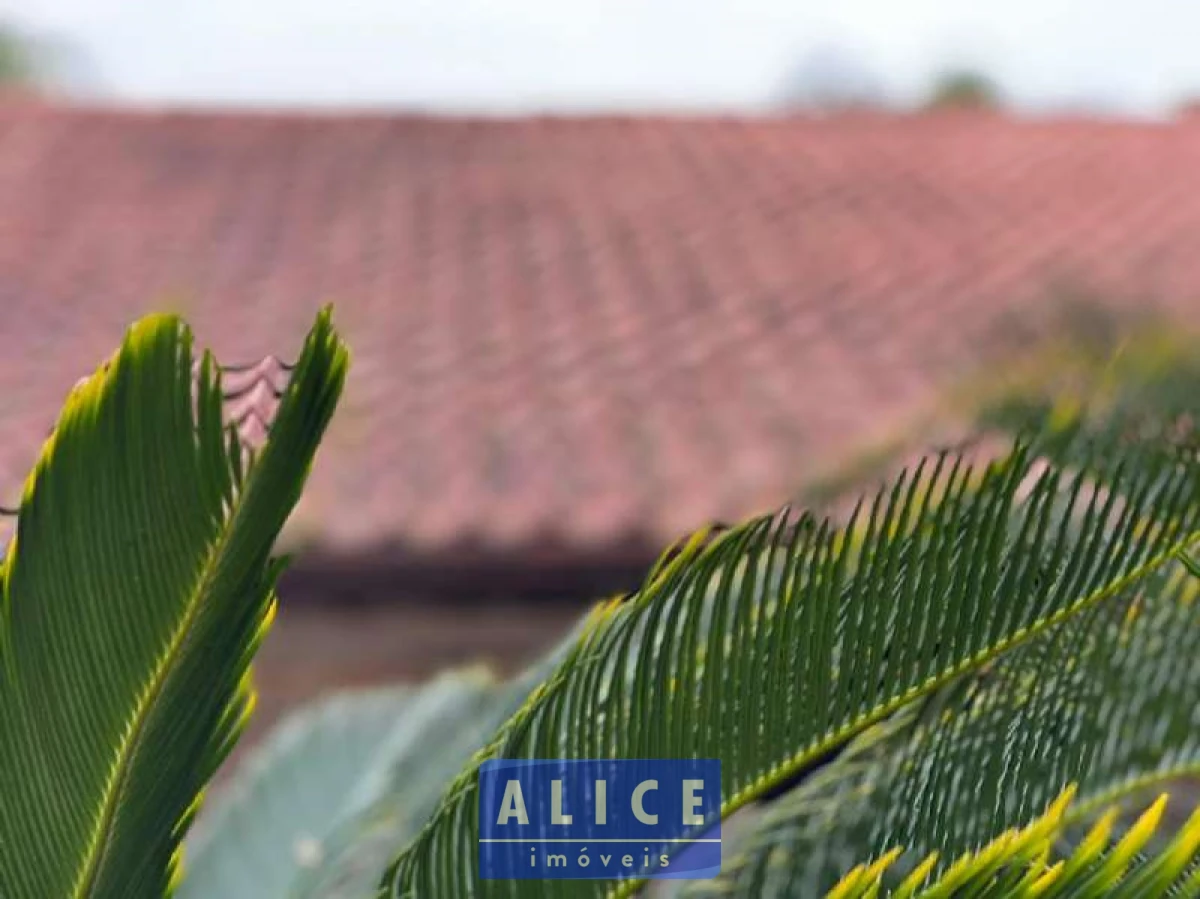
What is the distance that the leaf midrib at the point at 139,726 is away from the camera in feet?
3.67

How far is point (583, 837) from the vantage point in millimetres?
1218

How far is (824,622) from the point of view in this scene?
115 centimetres

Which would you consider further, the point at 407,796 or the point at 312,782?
the point at 312,782

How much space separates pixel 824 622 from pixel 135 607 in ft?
1.85

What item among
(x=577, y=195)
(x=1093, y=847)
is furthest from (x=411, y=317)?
(x=1093, y=847)

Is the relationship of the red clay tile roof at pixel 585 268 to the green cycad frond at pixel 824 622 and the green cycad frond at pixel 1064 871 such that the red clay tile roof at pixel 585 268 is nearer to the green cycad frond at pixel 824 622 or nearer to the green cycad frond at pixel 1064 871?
the green cycad frond at pixel 824 622

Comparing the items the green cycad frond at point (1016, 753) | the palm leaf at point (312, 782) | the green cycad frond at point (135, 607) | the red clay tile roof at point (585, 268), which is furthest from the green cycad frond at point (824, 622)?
the red clay tile roof at point (585, 268)

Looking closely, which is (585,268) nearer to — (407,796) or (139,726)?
(407,796)

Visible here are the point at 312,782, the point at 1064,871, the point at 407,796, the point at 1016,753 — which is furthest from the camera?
the point at 312,782

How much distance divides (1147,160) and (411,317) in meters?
4.28

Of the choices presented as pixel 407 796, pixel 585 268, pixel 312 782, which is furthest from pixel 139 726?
pixel 585 268

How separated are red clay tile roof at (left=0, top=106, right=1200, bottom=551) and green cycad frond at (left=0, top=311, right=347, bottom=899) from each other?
154cm

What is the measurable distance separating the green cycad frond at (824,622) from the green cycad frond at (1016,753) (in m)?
0.10

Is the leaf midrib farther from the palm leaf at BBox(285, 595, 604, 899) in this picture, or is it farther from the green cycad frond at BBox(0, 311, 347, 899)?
the palm leaf at BBox(285, 595, 604, 899)
